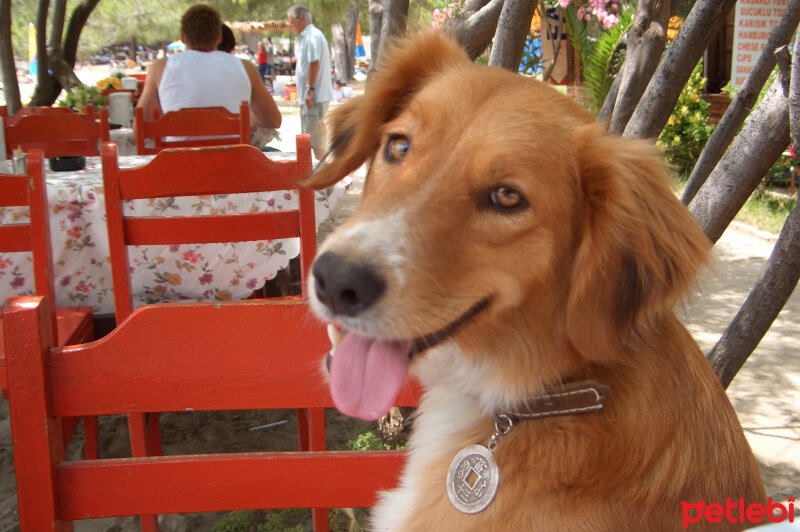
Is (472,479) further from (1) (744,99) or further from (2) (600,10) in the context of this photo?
(2) (600,10)

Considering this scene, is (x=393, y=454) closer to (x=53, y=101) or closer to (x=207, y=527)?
(x=207, y=527)

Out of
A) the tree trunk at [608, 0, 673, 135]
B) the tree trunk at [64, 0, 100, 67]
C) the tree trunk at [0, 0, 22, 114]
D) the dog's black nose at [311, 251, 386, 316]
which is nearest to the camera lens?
the dog's black nose at [311, 251, 386, 316]

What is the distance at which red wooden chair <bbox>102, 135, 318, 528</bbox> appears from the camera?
2719 mm

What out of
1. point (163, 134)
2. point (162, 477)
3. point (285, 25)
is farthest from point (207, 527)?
point (285, 25)

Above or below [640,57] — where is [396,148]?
below

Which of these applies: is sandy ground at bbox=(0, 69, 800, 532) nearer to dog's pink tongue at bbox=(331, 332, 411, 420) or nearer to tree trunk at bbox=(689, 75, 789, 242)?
tree trunk at bbox=(689, 75, 789, 242)

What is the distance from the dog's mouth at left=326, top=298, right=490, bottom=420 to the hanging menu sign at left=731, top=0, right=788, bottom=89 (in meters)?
7.15

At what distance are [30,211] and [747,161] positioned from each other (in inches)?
101

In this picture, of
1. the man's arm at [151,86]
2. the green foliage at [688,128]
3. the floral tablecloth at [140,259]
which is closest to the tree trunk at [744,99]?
the floral tablecloth at [140,259]

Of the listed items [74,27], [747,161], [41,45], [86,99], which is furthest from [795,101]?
[74,27]

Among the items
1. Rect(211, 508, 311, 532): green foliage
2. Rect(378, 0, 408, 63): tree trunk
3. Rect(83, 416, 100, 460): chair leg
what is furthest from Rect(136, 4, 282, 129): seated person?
Rect(211, 508, 311, 532): green foliage

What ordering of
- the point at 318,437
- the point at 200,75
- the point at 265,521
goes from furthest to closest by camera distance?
the point at 200,75 → the point at 265,521 → the point at 318,437

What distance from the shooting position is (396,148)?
160 cm

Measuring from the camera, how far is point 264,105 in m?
5.84
